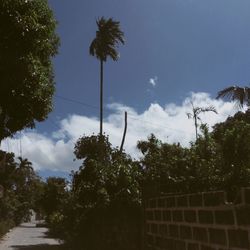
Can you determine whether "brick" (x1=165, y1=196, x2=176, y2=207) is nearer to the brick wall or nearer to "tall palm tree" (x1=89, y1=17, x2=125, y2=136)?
the brick wall

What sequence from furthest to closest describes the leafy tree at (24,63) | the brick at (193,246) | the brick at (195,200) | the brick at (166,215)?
1. the leafy tree at (24,63)
2. the brick at (166,215)
3. the brick at (193,246)
4. the brick at (195,200)

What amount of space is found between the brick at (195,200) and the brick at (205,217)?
6.6 inches

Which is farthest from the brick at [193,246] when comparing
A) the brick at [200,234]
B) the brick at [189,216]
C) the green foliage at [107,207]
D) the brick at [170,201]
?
the green foliage at [107,207]

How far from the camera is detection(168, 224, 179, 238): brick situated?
31.2ft

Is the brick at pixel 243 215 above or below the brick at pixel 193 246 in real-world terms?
above

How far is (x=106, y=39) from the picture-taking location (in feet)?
119

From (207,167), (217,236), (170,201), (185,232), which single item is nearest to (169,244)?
(170,201)

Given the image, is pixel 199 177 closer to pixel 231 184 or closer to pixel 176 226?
pixel 231 184

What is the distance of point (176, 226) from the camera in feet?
31.3

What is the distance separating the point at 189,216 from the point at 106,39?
28.9 metres

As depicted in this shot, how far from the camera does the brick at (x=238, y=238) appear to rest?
21.0 feet

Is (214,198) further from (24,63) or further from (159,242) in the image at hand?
(24,63)

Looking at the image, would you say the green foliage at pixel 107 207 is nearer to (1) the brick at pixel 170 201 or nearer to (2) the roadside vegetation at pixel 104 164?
(2) the roadside vegetation at pixel 104 164

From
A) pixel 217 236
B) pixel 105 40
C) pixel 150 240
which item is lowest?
pixel 217 236
